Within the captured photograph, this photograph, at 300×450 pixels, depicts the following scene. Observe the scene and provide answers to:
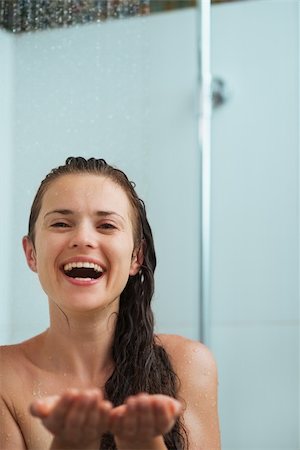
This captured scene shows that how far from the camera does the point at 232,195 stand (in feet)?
5.30

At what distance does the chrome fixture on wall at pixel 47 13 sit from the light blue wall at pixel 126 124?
0.02 m

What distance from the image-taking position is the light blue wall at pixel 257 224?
1560 mm

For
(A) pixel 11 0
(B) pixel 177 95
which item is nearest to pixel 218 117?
(B) pixel 177 95

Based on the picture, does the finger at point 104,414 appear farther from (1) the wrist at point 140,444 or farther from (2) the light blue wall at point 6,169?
(2) the light blue wall at point 6,169

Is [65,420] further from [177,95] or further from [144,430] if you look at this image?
[177,95]

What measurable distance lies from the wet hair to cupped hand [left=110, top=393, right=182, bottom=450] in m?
0.22

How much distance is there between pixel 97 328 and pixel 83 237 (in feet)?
0.48

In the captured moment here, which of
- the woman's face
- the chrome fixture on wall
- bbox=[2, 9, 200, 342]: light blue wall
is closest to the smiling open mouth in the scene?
the woman's face

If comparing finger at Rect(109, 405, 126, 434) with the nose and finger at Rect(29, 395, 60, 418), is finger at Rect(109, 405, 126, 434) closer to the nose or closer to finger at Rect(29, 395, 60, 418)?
finger at Rect(29, 395, 60, 418)

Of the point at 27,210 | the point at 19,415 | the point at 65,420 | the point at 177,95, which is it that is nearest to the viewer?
the point at 65,420

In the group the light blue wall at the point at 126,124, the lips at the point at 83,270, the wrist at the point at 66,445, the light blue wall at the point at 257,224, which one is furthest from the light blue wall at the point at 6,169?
the light blue wall at the point at 257,224

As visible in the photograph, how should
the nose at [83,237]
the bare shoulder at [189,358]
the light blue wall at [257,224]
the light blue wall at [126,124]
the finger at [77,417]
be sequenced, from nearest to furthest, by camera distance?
the finger at [77,417] < the nose at [83,237] < the bare shoulder at [189,358] < the light blue wall at [126,124] < the light blue wall at [257,224]

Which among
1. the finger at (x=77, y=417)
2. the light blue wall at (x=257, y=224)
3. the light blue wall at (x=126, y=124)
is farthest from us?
the light blue wall at (x=257, y=224)

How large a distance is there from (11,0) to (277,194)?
69 cm
